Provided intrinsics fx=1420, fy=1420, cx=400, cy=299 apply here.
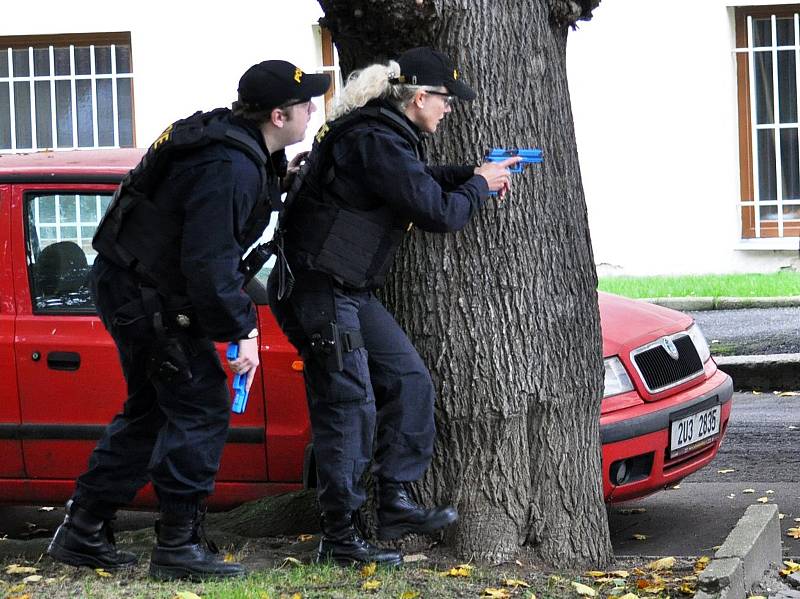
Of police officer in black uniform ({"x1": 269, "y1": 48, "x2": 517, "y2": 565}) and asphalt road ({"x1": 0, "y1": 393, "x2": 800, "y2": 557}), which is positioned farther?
asphalt road ({"x1": 0, "y1": 393, "x2": 800, "y2": 557})

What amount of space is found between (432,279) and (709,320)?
7325mm

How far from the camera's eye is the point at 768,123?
48.2 feet

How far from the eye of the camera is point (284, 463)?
5398mm

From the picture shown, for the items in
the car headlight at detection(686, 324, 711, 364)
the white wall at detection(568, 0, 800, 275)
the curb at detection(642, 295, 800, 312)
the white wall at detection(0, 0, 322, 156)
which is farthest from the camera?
the white wall at detection(0, 0, 322, 156)

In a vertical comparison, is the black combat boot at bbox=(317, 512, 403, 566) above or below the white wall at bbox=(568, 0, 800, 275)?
below

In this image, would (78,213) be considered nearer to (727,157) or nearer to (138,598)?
(138,598)

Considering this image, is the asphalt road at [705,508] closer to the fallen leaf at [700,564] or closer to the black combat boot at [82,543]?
the fallen leaf at [700,564]

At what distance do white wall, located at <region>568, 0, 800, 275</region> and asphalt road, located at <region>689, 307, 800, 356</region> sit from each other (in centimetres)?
247

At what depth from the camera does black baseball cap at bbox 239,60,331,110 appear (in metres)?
4.29

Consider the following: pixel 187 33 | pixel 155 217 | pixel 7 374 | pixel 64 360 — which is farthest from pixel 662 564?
pixel 187 33

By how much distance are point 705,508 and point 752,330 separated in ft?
15.4

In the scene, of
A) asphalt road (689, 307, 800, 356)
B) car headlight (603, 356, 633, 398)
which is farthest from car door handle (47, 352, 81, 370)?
asphalt road (689, 307, 800, 356)

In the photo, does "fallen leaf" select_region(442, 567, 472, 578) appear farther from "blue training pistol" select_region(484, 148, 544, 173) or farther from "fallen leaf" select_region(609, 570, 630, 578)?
"blue training pistol" select_region(484, 148, 544, 173)

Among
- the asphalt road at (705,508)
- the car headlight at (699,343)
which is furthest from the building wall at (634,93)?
the car headlight at (699,343)
